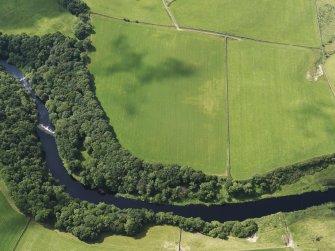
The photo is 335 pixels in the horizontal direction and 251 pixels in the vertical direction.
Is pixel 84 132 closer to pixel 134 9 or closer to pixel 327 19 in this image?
pixel 134 9

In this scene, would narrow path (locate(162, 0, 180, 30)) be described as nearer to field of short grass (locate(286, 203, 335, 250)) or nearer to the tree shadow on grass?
the tree shadow on grass

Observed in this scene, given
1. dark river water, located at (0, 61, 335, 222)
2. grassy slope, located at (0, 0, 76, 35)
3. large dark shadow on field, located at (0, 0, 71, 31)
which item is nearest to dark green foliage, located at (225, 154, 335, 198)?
dark river water, located at (0, 61, 335, 222)

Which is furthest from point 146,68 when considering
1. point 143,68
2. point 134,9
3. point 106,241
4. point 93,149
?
point 106,241

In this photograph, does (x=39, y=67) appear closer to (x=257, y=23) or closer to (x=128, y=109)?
(x=128, y=109)

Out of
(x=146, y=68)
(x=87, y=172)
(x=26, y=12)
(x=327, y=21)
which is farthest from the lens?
(x=26, y=12)

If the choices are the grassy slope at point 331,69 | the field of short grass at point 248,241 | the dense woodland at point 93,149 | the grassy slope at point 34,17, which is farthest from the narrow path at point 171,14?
the field of short grass at point 248,241

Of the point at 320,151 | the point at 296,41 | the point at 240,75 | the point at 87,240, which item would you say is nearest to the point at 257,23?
the point at 296,41

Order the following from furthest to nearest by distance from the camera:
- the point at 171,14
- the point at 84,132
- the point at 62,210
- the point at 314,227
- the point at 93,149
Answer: the point at 171,14
the point at 84,132
the point at 93,149
the point at 62,210
the point at 314,227
